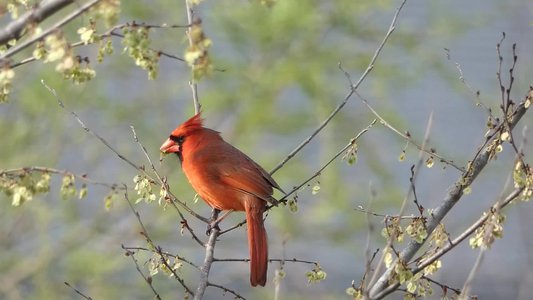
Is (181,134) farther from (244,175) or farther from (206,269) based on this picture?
(206,269)

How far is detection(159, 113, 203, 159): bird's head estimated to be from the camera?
4.42 metres

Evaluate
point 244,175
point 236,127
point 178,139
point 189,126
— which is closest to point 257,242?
point 244,175

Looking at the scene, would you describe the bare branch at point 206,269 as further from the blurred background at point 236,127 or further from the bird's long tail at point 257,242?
the blurred background at point 236,127

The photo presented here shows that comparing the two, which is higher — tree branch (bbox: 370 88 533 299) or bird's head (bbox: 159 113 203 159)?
bird's head (bbox: 159 113 203 159)

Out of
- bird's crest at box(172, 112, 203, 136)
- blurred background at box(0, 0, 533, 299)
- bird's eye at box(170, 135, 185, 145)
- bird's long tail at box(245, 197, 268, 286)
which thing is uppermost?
blurred background at box(0, 0, 533, 299)

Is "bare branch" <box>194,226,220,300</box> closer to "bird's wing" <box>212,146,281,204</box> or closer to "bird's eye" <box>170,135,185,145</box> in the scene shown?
"bird's wing" <box>212,146,281,204</box>

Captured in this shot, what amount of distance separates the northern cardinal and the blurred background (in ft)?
7.53

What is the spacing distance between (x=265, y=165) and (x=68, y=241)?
4.69 ft

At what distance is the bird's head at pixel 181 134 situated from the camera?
14.5ft

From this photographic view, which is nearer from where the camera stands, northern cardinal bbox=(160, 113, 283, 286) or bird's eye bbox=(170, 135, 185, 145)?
northern cardinal bbox=(160, 113, 283, 286)

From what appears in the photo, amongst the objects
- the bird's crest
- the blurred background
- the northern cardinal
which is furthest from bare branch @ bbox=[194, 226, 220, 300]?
the blurred background

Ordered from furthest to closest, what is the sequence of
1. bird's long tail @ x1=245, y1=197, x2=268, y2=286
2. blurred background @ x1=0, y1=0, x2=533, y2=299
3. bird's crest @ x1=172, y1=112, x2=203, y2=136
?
1. blurred background @ x1=0, y1=0, x2=533, y2=299
2. bird's crest @ x1=172, y1=112, x2=203, y2=136
3. bird's long tail @ x1=245, y1=197, x2=268, y2=286

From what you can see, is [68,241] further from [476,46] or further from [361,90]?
[476,46]

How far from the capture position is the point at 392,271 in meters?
2.84
